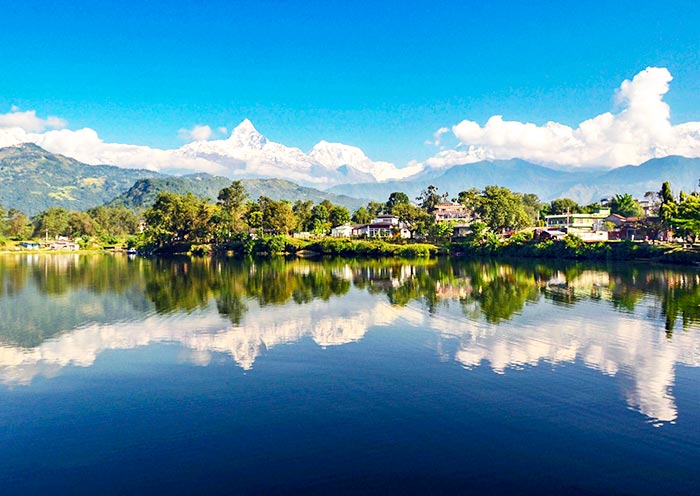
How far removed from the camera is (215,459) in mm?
12078

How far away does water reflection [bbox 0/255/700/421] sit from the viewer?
2038 centimetres

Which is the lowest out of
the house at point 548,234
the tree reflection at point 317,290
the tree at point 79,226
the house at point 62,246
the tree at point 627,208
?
the tree reflection at point 317,290

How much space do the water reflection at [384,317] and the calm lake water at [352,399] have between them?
20 centimetres

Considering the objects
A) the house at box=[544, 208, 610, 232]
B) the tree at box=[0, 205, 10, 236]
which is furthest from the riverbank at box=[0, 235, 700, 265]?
the tree at box=[0, 205, 10, 236]

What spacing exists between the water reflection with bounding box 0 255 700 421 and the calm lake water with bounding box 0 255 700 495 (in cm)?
20

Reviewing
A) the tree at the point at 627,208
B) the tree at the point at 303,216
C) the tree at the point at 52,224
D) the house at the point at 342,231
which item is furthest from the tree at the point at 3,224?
the tree at the point at 627,208

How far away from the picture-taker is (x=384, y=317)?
3016 centimetres

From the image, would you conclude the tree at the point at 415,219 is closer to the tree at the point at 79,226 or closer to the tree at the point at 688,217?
the tree at the point at 688,217

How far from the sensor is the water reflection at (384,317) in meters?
20.4

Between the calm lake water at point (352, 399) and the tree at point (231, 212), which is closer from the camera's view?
the calm lake water at point (352, 399)

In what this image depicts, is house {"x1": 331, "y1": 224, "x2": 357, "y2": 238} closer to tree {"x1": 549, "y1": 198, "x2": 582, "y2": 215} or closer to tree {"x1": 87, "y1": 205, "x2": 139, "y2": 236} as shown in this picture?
tree {"x1": 549, "y1": 198, "x2": 582, "y2": 215}

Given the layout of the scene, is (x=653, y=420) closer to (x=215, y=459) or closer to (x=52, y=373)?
(x=215, y=459)

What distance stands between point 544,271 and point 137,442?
175 ft

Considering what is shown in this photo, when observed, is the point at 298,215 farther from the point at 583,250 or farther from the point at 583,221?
the point at 583,250
